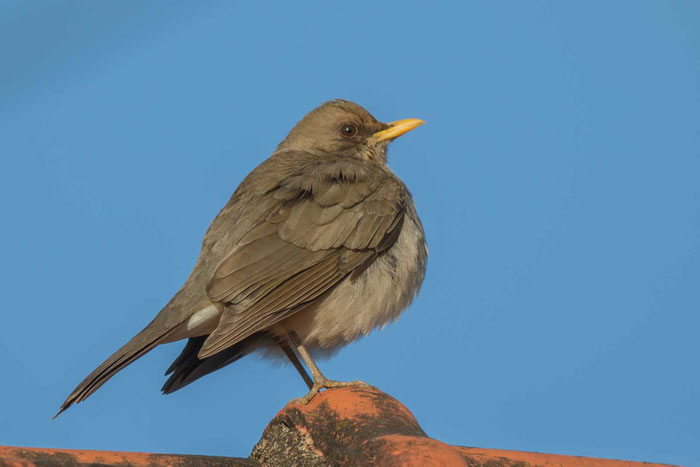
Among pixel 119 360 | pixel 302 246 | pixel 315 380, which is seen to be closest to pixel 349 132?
pixel 302 246

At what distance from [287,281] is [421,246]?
108 cm

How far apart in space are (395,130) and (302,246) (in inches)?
72.8

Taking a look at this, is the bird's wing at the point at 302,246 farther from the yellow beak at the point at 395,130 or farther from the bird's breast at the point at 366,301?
the yellow beak at the point at 395,130

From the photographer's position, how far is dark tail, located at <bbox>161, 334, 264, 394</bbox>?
5516mm

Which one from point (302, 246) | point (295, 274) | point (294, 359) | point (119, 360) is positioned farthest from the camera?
point (294, 359)

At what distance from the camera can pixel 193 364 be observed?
5547 mm

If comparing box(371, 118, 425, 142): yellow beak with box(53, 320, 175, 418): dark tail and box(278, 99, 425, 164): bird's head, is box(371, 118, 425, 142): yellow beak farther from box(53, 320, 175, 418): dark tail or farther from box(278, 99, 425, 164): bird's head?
box(53, 320, 175, 418): dark tail

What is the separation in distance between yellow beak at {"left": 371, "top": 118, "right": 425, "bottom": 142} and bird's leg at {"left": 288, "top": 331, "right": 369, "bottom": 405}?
197 centimetres

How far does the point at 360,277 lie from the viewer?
5.54m

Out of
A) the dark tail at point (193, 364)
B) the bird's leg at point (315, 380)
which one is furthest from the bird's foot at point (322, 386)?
the dark tail at point (193, 364)

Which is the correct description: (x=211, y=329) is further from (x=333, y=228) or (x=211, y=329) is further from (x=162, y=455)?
(x=162, y=455)

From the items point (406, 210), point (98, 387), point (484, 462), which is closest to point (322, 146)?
point (406, 210)

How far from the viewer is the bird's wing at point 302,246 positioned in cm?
514

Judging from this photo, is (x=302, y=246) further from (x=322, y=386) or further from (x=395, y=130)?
(x=395, y=130)
